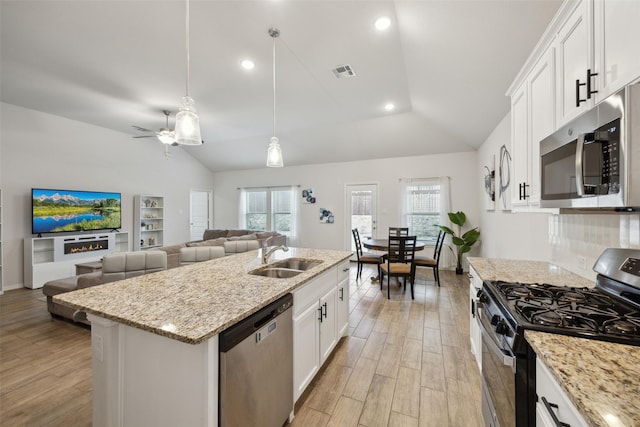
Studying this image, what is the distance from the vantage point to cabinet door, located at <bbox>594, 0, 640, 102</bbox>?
900 millimetres

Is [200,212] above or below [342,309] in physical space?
above

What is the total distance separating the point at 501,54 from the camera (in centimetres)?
230

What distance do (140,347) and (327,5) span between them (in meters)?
2.88

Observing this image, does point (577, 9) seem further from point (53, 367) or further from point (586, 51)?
point (53, 367)

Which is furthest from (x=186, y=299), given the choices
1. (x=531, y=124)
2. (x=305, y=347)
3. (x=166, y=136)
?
(x=166, y=136)

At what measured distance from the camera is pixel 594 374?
0.71 m

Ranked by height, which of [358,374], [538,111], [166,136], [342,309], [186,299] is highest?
[166,136]

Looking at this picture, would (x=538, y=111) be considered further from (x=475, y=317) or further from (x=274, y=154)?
(x=274, y=154)

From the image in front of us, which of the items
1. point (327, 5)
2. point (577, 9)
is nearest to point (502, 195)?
point (577, 9)

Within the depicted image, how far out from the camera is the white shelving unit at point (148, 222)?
6.23 metres

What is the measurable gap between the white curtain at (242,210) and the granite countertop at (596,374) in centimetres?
780

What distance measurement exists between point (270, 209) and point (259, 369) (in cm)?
669

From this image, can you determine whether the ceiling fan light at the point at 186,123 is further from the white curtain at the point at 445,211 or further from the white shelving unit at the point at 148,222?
the white shelving unit at the point at 148,222

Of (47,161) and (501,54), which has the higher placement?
(501,54)
